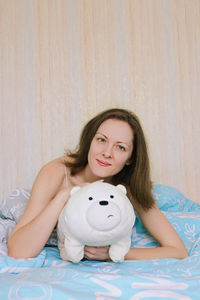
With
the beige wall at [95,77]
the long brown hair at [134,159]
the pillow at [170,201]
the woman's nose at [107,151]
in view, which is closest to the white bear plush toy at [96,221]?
the woman's nose at [107,151]

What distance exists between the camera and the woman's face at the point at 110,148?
4.51 feet

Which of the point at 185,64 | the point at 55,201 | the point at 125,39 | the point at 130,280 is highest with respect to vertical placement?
the point at 125,39

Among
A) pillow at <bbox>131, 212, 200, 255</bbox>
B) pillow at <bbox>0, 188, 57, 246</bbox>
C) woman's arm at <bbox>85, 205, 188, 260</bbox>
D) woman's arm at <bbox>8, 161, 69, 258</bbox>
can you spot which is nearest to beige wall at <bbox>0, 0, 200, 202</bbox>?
pillow at <bbox>0, 188, 57, 246</bbox>

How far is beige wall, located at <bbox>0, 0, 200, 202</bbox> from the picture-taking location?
2.26 metres

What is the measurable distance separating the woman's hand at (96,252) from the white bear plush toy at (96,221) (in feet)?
0.10

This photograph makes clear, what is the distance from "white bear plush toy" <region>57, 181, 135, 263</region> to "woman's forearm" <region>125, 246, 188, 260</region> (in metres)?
0.16

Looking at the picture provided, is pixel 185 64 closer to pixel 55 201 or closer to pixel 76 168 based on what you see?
pixel 76 168

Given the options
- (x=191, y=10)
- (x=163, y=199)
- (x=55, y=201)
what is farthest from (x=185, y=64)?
(x=55, y=201)

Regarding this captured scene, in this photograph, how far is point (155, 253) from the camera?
123 cm

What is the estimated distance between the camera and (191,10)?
8.28 ft

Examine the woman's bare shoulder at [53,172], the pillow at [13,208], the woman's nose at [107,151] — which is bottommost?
the pillow at [13,208]

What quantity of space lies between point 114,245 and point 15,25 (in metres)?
1.89

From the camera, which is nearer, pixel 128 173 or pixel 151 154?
pixel 128 173

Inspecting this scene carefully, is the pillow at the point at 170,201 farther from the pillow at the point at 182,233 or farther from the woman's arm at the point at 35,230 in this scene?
the woman's arm at the point at 35,230
